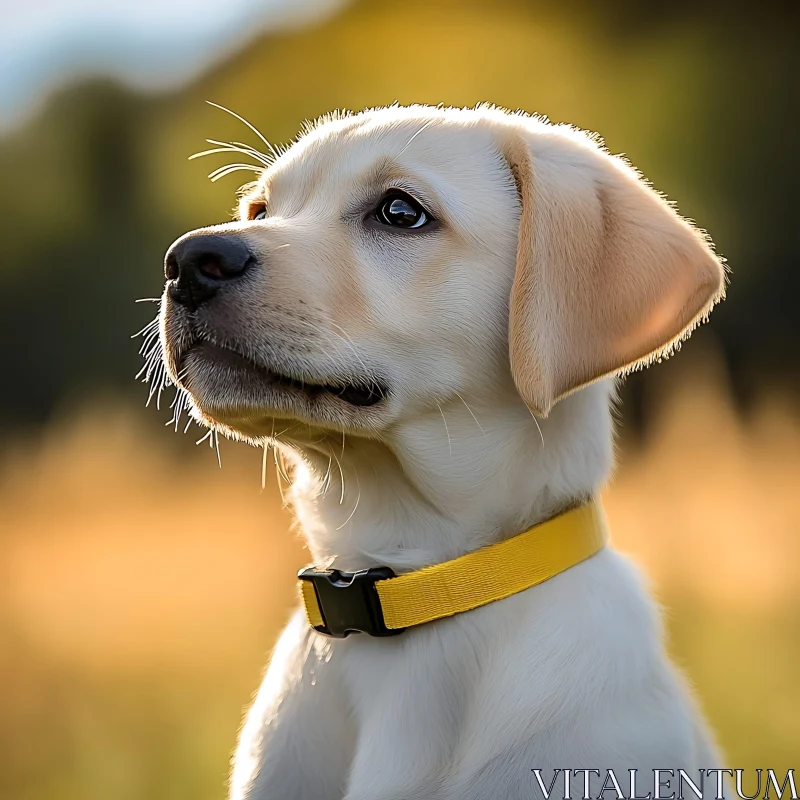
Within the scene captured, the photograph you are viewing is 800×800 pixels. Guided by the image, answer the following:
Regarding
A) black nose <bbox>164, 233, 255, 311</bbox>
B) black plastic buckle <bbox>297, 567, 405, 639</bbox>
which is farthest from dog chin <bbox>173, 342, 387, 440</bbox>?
black plastic buckle <bbox>297, 567, 405, 639</bbox>

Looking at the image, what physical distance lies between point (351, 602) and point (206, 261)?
3.05 ft

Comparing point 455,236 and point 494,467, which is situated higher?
point 455,236

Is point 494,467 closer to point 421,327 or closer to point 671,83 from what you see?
point 421,327

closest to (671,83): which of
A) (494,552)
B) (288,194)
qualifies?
(288,194)

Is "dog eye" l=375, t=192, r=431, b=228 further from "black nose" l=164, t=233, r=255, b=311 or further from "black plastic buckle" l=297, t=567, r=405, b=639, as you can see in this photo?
"black plastic buckle" l=297, t=567, r=405, b=639

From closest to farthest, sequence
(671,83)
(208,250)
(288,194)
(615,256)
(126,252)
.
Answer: (208,250) → (615,256) → (288,194) → (126,252) → (671,83)

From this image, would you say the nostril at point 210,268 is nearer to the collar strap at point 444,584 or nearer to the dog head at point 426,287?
the dog head at point 426,287

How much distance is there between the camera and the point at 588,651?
2.64m

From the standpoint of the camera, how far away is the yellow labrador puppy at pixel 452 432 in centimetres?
256

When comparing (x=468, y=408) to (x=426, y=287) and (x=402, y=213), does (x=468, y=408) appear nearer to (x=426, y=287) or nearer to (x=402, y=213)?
(x=426, y=287)

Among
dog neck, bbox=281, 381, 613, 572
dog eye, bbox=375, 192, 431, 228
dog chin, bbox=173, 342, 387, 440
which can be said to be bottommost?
dog neck, bbox=281, 381, 613, 572

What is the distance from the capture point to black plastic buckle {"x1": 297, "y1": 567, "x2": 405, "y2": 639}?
2.65 metres

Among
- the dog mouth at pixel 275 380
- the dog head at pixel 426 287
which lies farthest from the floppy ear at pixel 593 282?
the dog mouth at pixel 275 380

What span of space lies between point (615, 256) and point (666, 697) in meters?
1.15
